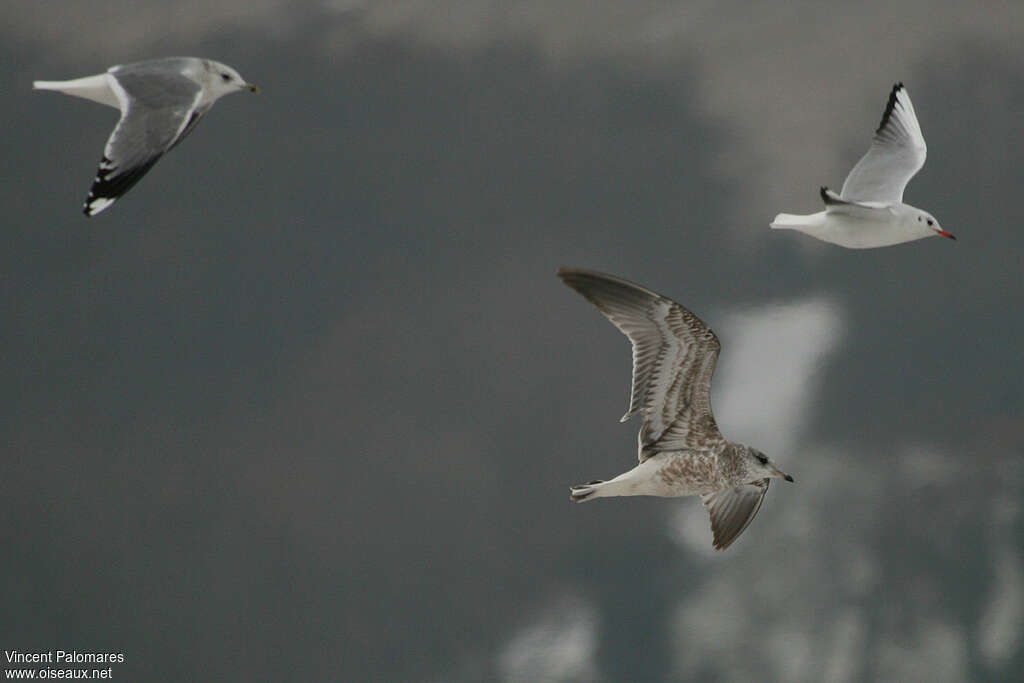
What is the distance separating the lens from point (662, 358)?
3.47 meters

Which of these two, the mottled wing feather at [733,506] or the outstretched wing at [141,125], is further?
the mottled wing feather at [733,506]

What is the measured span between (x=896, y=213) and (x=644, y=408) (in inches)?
42.2

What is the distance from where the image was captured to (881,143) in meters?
4.47

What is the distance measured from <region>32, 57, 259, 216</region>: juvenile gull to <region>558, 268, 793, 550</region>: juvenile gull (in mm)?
1192

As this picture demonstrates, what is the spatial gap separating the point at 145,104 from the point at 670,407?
5.55ft

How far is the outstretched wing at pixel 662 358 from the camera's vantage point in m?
3.37

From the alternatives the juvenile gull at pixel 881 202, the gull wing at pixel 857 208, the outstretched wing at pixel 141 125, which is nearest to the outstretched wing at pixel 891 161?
the juvenile gull at pixel 881 202

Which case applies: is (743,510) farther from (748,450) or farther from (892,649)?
(892,649)

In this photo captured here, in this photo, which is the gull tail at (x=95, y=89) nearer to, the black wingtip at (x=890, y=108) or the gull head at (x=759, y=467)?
the gull head at (x=759, y=467)

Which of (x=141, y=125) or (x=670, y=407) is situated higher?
(x=141, y=125)

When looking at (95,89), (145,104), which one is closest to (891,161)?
(145,104)

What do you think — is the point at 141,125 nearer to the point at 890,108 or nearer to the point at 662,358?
the point at 662,358

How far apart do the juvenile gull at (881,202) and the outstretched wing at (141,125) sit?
1.74 metres

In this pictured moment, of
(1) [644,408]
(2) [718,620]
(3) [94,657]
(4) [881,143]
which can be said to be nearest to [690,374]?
(1) [644,408]
